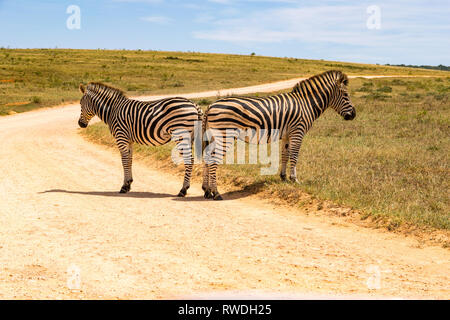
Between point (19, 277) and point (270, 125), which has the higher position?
point (270, 125)

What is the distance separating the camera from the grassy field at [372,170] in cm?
888

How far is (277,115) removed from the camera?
10.8m

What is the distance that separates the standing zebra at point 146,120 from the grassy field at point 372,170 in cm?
193

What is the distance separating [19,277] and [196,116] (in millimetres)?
5520

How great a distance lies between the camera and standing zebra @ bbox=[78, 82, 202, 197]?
412 inches

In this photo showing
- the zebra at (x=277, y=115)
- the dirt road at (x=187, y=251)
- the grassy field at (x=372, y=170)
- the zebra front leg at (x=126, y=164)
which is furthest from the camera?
the zebra front leg at (x=126, y=164)

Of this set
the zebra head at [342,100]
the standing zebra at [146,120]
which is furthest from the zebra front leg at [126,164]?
the zebra head at [342,100]

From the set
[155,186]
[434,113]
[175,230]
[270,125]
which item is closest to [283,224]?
[175,230]

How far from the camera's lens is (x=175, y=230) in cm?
793

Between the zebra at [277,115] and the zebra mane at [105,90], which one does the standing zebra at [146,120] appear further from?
the zebra at [277,115]

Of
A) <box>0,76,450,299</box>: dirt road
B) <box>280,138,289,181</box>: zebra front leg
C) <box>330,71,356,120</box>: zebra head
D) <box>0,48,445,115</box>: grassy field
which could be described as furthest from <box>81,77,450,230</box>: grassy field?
<box>0,48,445,115</box>: grassy field

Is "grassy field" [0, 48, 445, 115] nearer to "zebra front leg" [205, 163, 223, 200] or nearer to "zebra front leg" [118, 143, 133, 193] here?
"zebra front leg" [118, 143, 133, 193]
